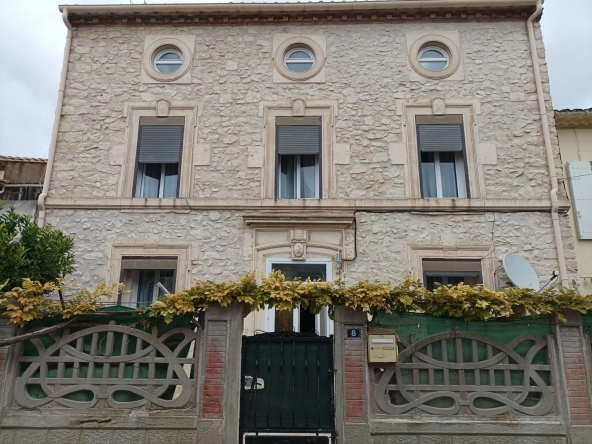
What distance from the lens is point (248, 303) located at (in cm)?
592

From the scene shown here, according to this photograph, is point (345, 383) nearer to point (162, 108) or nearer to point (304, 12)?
point (162, 108)

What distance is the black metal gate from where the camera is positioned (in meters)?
5.70

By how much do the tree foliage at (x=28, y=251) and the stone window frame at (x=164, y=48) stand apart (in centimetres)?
430

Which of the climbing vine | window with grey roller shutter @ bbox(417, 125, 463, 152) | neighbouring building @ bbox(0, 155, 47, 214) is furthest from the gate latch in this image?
neighbouring building @ bbox(0, 155, 47, 214)

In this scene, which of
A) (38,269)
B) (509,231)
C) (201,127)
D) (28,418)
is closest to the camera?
(28,418)

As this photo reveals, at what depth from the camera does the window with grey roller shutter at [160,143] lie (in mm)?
10719

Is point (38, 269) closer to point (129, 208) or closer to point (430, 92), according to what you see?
point (129, 208)

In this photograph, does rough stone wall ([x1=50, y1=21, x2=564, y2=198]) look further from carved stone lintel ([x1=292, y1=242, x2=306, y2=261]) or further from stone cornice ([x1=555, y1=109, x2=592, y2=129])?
stone cornice ([x1=555, y1=109, x2=592, y2=129])

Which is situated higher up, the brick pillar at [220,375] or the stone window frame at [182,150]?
the stone window frame at [182,150]

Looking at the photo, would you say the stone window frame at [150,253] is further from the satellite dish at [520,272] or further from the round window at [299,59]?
the satellite dish at [520,272]

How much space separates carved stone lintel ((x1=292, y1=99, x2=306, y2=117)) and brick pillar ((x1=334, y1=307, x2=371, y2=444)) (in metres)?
5.75

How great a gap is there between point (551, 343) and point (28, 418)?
226 inches

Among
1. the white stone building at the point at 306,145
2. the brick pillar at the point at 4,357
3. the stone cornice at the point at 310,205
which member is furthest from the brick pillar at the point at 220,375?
the stone cornice at the point at 310,205

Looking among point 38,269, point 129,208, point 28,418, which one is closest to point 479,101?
point 129,208
